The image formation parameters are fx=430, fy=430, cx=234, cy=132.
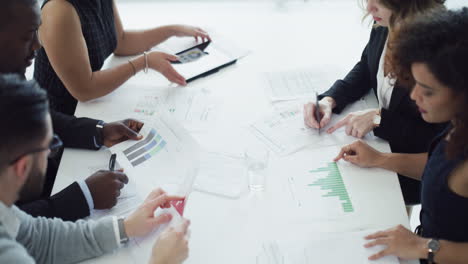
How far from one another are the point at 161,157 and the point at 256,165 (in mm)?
294

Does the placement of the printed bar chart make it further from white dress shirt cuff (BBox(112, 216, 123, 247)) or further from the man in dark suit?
white dress shirt cuff (BBox(112, 216, 123, 247))

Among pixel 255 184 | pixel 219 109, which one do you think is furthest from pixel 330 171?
pixel 219 109

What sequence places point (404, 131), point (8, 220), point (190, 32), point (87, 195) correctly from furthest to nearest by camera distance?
point (190, 32) → point (404, 131) → point (87, 195) → point (8, 220)

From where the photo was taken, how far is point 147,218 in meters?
1.09

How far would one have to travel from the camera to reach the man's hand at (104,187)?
1.16m

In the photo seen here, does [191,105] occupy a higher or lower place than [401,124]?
lower

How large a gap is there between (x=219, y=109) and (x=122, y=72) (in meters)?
0.41

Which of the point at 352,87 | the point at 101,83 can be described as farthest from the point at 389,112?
the point at 101,83

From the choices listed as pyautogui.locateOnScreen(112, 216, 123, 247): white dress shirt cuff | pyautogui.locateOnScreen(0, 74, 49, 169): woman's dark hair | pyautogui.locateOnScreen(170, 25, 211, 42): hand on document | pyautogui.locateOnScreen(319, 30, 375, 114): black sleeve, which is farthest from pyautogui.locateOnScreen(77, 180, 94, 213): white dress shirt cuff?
pyautogui.locateOnScreen(170, 25, 211, 42): hand on document

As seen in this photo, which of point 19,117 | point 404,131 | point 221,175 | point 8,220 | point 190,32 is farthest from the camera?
point 190,32

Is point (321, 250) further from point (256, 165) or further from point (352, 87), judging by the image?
point (352, 87)

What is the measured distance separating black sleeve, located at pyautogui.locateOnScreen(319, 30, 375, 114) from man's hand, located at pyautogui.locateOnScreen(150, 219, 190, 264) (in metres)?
0.77

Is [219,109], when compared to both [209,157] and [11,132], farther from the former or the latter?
[11,132]

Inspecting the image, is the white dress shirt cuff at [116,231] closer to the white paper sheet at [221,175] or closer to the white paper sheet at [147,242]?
the white paper sheet at [147,242]
